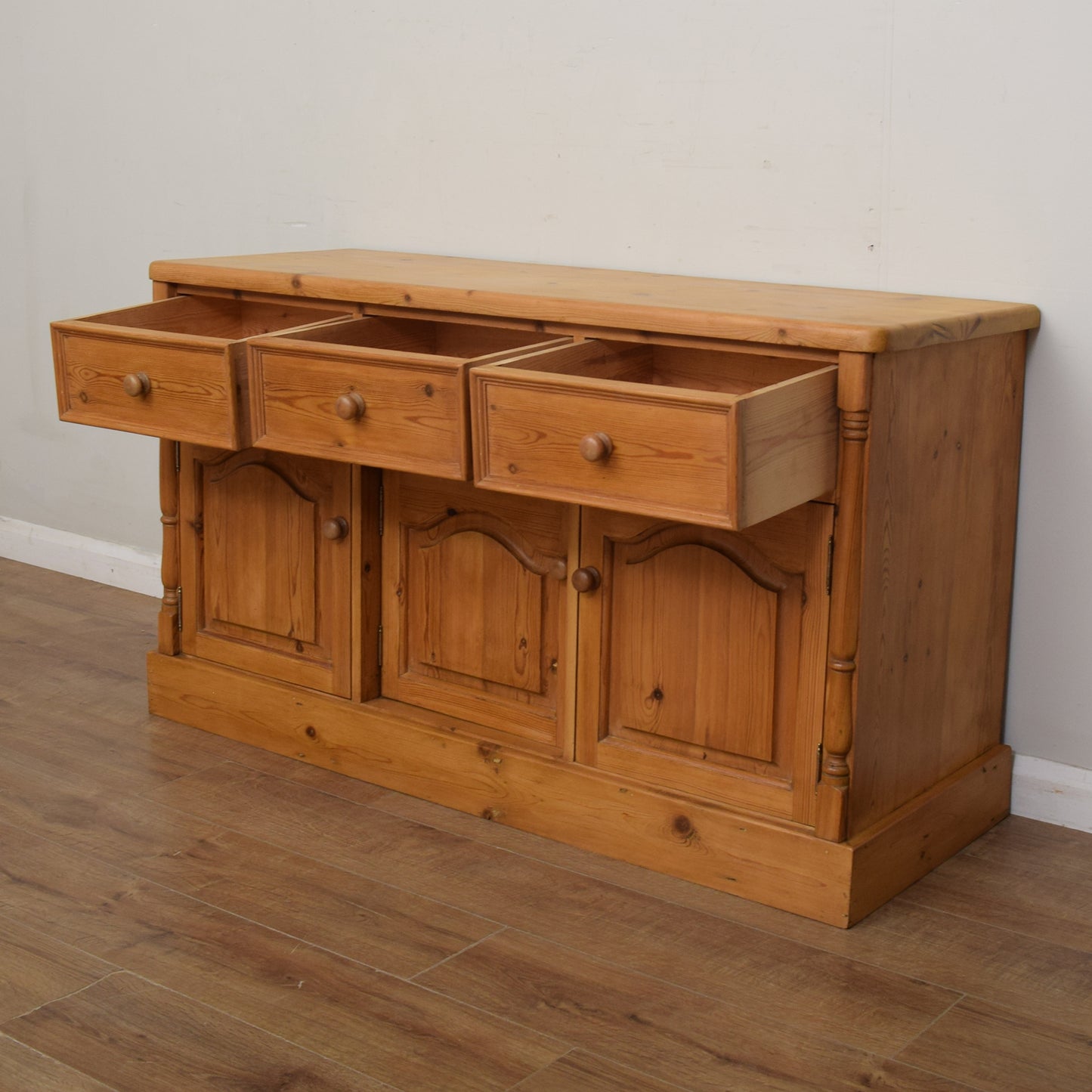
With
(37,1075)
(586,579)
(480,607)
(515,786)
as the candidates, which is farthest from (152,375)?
(37,1075)

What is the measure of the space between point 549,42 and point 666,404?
1.15m

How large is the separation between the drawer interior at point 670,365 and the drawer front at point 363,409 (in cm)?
13

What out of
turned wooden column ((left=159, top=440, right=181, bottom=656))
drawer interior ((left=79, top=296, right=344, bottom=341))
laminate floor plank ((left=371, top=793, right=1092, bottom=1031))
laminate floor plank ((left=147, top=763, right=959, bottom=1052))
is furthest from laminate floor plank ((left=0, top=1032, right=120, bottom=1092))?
drawer interior ((left=79, top=296, right=344, bottom=341))

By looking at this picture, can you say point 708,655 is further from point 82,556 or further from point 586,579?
point 82,556

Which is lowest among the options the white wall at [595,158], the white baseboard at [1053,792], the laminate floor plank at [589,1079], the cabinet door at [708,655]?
the laminate floor plank at [589,1079]

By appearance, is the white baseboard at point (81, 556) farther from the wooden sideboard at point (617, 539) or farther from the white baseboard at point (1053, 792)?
the white baseboard at point (1053, 792)

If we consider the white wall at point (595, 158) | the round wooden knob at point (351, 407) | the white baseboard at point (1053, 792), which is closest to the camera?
the round wooden knob at point (351, 407)

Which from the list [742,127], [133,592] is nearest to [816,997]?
[742,127]

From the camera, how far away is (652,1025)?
176cm

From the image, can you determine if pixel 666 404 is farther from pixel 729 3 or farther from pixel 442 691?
pixel 729 3

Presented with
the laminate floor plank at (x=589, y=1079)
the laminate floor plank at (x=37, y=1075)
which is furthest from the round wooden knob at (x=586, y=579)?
the laminate floor plank at (x=37, y=1075)

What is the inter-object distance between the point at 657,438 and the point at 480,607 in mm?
627

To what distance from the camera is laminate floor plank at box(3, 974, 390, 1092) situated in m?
1.63

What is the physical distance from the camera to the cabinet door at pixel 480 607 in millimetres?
2264
